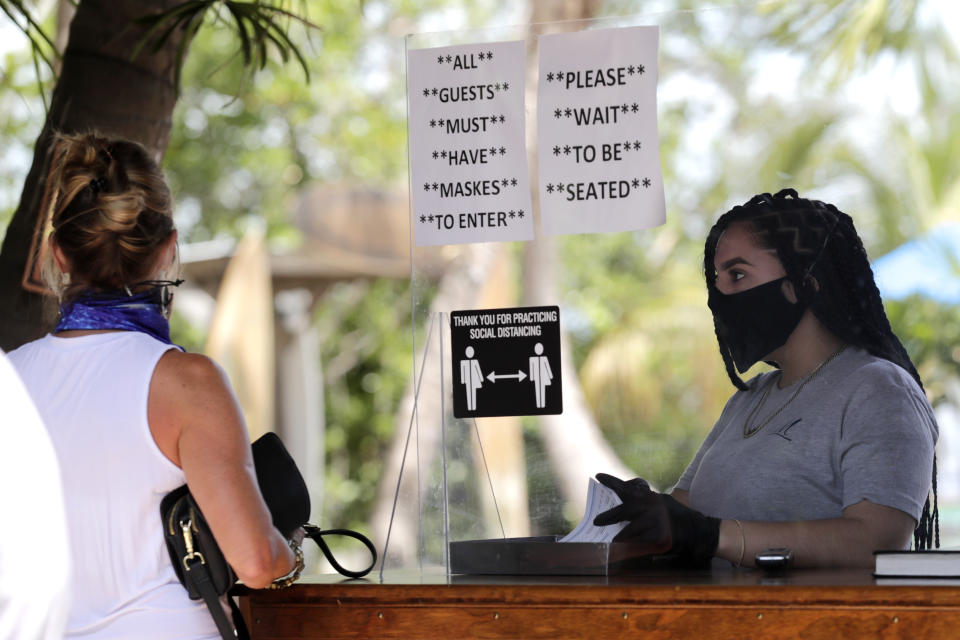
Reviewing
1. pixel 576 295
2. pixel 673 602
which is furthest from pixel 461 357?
pixel 673 602

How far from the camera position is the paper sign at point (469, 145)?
271 cm

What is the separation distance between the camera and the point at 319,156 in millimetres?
12578

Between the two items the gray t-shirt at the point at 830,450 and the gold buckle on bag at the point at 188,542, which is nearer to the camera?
the gold buckle on bag at the point at 188,542

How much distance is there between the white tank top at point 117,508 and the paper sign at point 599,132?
1.14 meters

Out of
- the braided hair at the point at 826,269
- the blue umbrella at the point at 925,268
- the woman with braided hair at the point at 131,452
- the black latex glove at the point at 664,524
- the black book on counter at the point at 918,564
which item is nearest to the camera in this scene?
the woman with braided hair at the point at 131,452

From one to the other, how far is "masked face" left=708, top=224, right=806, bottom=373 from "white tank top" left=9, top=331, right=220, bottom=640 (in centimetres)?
133

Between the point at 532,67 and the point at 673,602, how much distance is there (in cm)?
144

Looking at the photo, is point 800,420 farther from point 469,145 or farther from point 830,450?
point 469,145

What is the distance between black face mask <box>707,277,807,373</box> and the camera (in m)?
2.60

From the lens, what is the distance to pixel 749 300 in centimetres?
265

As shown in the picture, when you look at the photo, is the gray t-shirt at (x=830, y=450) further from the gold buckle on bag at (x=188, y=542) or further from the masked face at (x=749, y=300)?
the gold buckle on bag at (x=188, y=542)

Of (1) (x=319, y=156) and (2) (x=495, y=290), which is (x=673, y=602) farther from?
(1) (x=319, y=156)

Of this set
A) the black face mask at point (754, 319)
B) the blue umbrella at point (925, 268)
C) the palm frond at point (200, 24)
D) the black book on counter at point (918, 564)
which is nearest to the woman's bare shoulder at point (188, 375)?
the black book on counter at point (918, 564)

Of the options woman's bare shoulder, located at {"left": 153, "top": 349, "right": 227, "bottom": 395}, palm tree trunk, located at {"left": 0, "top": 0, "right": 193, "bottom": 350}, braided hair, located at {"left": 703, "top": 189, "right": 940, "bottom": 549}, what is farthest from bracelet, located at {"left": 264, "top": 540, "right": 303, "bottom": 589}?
palm tree trunk, located at {"left": 0, "top": 0, "right": 193, "bottom": 350}
